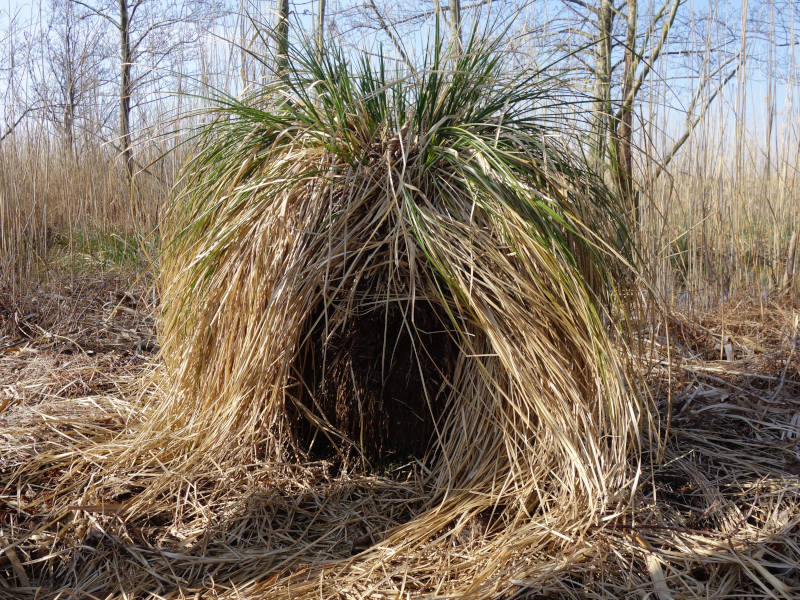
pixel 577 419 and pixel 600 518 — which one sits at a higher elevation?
pixel 577 419

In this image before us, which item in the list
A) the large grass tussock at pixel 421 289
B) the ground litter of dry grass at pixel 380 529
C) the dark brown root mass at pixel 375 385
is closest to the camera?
the ground litter of dry grass at pixel 380 529

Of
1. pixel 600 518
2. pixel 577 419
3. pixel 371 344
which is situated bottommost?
pixel 600 518

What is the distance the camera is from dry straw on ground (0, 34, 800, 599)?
1.11 metres

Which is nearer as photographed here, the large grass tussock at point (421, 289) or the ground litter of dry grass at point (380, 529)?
the ground litter of dry grass at point (380, 529)

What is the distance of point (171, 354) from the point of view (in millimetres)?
1636

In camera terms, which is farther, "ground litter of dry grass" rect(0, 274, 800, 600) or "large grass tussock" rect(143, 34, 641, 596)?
"large grass tussock" rect(143, 34, 641, 596)

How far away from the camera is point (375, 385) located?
4.83 ft

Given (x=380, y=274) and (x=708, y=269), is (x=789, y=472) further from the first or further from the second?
(x=708, y=269)

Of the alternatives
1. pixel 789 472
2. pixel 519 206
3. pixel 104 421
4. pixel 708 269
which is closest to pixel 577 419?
pixel 519 206

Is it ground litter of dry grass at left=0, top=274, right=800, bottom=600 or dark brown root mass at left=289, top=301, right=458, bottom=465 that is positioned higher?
dark brown root mass at left=289, top=301, right=458, bottom=465

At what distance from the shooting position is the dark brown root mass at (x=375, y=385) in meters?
1.44

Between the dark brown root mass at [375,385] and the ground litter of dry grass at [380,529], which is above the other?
the dark brown root mass at [375,385]

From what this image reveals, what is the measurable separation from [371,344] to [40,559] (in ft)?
2.65

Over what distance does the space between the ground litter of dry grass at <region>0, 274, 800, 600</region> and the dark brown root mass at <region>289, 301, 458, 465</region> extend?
8cm
